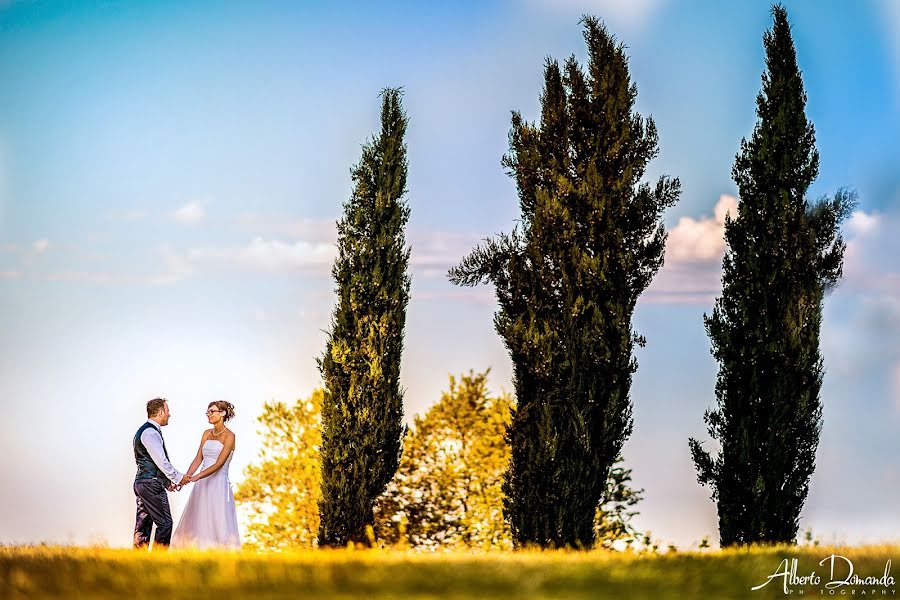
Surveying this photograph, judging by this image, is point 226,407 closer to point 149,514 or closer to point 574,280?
point 149,514

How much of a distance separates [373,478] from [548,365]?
3.79 meters

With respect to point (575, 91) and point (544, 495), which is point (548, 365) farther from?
point (575, 91)

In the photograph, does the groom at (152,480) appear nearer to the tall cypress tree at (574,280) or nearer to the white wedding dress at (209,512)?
the white wedding dress at (209,512)

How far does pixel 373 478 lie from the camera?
1766cm

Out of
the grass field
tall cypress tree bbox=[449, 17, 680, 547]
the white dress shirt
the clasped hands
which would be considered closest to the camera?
the grass field

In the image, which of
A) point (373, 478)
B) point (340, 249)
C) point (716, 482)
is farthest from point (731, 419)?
point (340, 249)

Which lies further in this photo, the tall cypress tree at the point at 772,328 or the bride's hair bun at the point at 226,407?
the tall cypress tree at the point at 772,328

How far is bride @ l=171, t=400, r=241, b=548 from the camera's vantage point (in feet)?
43.3

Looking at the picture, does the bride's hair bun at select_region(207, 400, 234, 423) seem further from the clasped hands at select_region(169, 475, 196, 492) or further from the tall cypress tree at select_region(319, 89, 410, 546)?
the tall cypress tree at select_region(319, 89, 410, 546)

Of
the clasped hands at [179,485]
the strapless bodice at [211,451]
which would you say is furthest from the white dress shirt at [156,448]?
the strapless bodice at [211,451]

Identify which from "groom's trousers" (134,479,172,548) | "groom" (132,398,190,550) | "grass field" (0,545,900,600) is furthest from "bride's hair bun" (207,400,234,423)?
"grass field" (0,545,900,600)

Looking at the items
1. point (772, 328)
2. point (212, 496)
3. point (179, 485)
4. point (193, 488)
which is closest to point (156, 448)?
point (179, 485)

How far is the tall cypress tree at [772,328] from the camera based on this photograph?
17422mm

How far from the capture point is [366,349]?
711 inches
